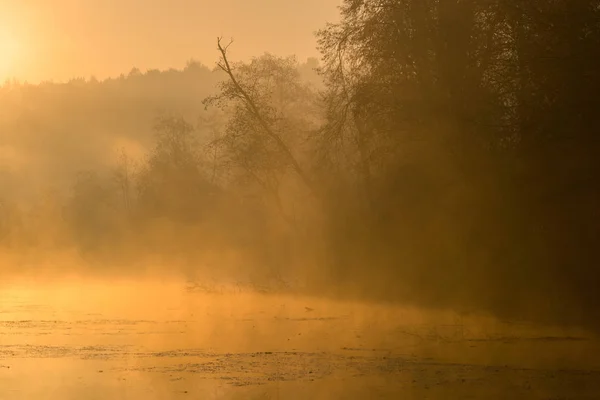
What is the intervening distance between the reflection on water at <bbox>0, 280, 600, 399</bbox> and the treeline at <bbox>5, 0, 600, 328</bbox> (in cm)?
173

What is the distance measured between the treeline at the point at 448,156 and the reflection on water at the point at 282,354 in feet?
5.68

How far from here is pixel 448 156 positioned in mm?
23453

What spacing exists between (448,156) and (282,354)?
33.6 ft

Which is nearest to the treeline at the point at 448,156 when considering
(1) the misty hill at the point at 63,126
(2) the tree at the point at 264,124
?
(2) the tree at the point at 264,124

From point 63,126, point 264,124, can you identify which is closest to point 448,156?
point 264,124

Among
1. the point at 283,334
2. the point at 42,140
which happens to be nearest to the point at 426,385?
the point at 283,334

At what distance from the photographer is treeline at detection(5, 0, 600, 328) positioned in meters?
18.8

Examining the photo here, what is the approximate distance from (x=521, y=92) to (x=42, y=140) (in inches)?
3750

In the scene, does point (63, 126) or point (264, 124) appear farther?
point (63, 126)

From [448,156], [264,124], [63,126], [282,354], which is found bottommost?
[282,354]

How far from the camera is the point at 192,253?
52969mm

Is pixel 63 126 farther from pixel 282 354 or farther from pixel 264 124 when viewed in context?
pixel 282 354

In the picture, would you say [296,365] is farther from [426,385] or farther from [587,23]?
[587,23]

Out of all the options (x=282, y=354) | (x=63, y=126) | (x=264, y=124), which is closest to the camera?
(x=282, y=354)
